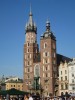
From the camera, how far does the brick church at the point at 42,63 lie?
320 feet

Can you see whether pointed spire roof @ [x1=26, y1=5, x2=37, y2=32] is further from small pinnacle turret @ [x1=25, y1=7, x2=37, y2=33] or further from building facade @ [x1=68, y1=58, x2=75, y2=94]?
building facade @ [x1=68, y1=58, x2=75, y2=94]

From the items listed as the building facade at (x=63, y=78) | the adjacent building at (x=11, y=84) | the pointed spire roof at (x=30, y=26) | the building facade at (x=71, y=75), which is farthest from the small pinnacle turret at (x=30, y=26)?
the adjacent building at (x=11, y=84)

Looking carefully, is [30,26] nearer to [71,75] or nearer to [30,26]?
[30,26]

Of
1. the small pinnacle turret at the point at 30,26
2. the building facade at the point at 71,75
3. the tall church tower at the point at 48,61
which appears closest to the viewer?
the building facade at the point at 71,75

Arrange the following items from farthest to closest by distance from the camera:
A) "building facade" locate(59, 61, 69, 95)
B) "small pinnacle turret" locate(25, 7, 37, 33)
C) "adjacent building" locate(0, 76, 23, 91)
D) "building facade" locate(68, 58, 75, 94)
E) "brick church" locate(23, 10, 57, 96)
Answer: "adjacent building" locate(0, 76, 23, 91) → "small pinnacle turret" locate(25, 7, 37, 33) → "brick church" locate(23, 10, 57, 96) → "building facade" locate(59, 61, 69, 95) → "building facade" locate(68, 58, 75, 94)

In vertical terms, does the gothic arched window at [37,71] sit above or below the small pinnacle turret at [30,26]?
below

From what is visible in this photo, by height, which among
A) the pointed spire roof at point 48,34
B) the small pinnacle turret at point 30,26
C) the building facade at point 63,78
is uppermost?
the small pinnacle turret at point 30,26

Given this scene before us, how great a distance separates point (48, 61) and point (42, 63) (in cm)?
257

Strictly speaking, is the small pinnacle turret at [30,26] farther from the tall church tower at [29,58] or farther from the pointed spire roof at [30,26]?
the tall church tower at [29,58]

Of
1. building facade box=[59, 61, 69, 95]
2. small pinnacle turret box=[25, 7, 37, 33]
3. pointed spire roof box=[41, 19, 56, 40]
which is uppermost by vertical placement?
small pinnacle turret box=[25, 7, 37, 33]

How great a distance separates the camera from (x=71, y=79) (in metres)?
95.9

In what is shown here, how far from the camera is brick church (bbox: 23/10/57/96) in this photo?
97.6m

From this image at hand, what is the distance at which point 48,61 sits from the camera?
98625mm

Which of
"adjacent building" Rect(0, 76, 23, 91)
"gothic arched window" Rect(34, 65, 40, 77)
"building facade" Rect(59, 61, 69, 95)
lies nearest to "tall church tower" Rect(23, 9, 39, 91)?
"gothic arched window" Rect(34, 65, 40, 77)
